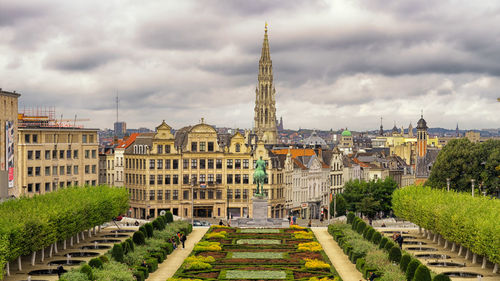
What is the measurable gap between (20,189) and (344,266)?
71821 mm

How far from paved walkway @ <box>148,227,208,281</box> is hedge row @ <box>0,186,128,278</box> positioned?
11101 millimetres

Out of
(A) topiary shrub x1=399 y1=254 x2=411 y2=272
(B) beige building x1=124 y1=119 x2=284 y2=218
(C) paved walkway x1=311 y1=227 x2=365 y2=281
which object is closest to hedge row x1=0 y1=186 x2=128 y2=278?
(C) paved walkway x1=311 y1=227 x2=365 y2=281

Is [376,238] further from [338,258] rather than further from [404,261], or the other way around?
[404,261]

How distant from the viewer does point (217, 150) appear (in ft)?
506

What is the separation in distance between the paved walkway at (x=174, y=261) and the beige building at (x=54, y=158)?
42.0 m

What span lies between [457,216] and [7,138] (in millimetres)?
64574

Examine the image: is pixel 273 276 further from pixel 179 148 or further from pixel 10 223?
pixel 179 148

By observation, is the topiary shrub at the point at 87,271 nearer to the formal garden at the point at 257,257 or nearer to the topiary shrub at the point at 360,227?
the formal garden at the point at 257,257

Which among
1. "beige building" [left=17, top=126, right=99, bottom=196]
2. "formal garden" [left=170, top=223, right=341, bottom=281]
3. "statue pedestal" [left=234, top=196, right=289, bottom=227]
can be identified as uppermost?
"beige building" [left=17, top=126, right=99, bottom=196]

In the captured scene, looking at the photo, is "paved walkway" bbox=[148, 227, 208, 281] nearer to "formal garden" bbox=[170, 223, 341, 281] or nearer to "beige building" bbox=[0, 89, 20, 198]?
"formal garden" bbox=[170, 223, 341, 281]

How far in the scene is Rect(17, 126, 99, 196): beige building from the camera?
13725 cm

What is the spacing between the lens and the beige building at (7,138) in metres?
111

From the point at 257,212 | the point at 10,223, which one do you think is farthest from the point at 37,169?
the point at 10,223

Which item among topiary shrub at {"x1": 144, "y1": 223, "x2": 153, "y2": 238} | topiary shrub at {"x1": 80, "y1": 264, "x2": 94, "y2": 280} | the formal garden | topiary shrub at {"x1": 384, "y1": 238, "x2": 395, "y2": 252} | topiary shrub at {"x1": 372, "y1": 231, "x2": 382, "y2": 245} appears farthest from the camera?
topiary shrub at {"x1": 144, "y1": 223, "x2": 153, "y2": 238}
